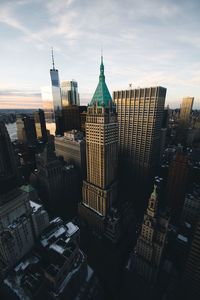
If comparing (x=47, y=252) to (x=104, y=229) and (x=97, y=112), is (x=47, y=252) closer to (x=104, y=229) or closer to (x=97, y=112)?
(x=104, y=229)

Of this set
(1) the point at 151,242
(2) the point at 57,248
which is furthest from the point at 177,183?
(2) the point at 57,248

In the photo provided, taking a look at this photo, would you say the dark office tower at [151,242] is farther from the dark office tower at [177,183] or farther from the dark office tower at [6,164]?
the dark office tower at [177,183]

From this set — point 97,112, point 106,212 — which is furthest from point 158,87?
point 106,212

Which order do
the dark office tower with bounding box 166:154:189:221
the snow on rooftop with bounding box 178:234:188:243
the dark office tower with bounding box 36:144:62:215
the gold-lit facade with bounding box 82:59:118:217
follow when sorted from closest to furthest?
the gold-lit facade with bounding box 82:59:118:217 < the snow on rooftop with bounding box 178:234:188:243 < the dark office tower with bounding box 166:154:189:221 < the dark office tower with bounding box 36:144:62:215

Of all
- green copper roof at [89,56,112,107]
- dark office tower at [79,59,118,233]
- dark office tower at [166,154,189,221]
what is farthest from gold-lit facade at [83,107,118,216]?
dark office tower at [166,154,189,221]

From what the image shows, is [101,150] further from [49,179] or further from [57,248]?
[57,248]

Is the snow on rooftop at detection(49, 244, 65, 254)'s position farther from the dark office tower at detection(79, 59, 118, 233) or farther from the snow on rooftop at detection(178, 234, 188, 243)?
the snow on rooftop at detection(178, 234, 188, 243)

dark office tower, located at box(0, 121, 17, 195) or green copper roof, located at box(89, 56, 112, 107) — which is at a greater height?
green copper roof, located at box(89, 56, 112, 107)

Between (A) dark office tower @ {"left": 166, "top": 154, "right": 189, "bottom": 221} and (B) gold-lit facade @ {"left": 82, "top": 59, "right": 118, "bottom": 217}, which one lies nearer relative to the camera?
(B) gold-lit facade @ {"left": 82, "top": 59, "right": 118, "bottom": 217}
